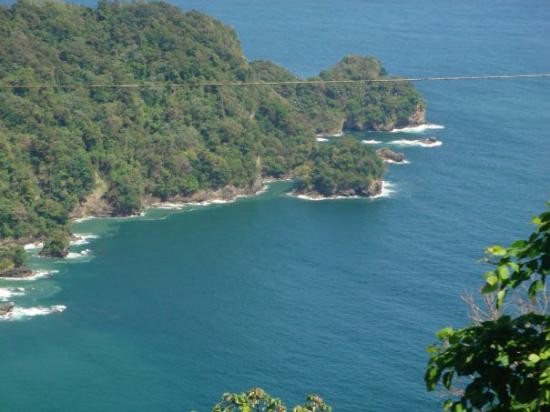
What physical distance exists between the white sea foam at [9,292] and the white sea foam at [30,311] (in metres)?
1.11

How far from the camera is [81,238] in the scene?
38.3 metres

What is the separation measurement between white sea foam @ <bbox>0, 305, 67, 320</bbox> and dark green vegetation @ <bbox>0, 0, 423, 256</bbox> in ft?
14.3

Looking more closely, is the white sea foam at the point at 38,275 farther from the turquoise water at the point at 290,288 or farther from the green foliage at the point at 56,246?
the green foliage at the point at 56,246

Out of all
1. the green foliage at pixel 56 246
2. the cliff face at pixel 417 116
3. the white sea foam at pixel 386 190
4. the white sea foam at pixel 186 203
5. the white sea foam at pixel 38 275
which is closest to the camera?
the white sea foam at pixel 38 275

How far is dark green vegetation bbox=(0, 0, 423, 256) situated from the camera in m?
40.2

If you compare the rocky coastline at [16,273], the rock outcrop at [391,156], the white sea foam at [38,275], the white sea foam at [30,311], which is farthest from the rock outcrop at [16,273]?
the rock outcrop at [391,156]

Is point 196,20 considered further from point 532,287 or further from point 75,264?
point 532,287

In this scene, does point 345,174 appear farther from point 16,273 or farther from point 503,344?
point 503,344

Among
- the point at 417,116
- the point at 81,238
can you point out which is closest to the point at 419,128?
the point at 417,116

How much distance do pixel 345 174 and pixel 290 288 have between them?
10799 millimetres

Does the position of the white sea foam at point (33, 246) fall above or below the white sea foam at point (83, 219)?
below

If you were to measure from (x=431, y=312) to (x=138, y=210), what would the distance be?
1359 centimetres

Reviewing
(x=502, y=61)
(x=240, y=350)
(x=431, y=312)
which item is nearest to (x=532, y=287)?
(x=240, y=350)

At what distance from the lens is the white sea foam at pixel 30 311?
31.4m
